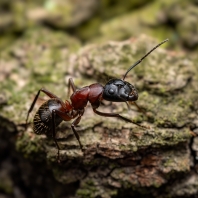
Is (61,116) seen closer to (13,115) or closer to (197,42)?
(13,115)

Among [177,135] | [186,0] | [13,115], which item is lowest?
[177,135]

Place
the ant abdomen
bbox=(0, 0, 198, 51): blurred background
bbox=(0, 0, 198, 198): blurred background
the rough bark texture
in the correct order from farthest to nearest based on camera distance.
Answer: bbox=(0, 0, 198, 51): blurred background
bbox=(0, 0, 198, 198): blurred background
the ant abdomen
the rough bark texture

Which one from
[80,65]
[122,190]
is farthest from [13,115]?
[122,190]

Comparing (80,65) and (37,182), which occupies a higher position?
(80,65)

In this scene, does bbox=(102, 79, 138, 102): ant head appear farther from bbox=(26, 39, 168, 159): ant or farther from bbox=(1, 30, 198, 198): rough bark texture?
bbox=(1, 30, 198, 198): rough bark texture

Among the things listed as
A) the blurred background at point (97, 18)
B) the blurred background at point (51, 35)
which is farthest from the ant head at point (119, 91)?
the blurred background at point (97, 18)

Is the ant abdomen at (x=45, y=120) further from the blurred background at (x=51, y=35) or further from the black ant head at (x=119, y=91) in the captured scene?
the black ant head at (x=119, y=91)

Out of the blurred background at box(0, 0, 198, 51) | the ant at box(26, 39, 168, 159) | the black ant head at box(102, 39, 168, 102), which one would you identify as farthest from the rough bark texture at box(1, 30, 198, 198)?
the blurred background at box(0, 0, 198, 51)
